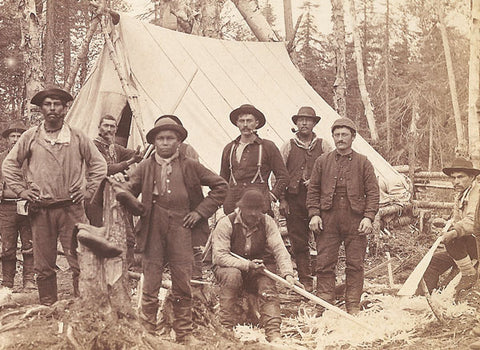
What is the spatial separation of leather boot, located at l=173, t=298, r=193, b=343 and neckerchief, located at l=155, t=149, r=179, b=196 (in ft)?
2.38

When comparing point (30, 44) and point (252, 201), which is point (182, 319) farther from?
point (30, 44)

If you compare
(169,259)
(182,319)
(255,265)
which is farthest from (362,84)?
(182,319)

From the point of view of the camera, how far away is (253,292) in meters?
Result: 4.60

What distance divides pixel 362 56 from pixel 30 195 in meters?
18.4

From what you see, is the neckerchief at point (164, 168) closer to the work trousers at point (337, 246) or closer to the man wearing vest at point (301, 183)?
the work trousers at point (337, 246)

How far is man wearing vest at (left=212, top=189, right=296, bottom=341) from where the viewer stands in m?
4.39

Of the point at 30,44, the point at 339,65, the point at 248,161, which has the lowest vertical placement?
the point at 248,161

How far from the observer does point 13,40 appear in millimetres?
17469

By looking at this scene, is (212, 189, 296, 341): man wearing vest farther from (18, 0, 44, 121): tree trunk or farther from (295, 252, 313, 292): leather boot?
(18, 0, 44, 121): tree trunk

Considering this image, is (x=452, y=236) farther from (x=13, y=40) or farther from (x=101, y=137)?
(x=13, y=40)

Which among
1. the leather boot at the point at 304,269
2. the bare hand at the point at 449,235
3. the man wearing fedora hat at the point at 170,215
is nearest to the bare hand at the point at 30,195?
the man wearing fedora hat at the point at 170,215

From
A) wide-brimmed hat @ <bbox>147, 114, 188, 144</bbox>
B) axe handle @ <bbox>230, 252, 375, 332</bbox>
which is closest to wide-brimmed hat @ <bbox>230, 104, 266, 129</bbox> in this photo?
wide-brimmed hat @ <bbox>147, 114, 188, 144</bbox>

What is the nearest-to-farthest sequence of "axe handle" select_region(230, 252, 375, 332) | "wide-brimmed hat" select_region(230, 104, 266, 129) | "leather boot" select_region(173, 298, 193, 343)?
"leather boot" select_region(173, 298, 193, 343), "axe handle" select_region(230, 252, 375, 332), "wide-brimmed hat" select_region(230, 104, 266, 129)

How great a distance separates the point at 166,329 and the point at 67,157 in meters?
1.50
